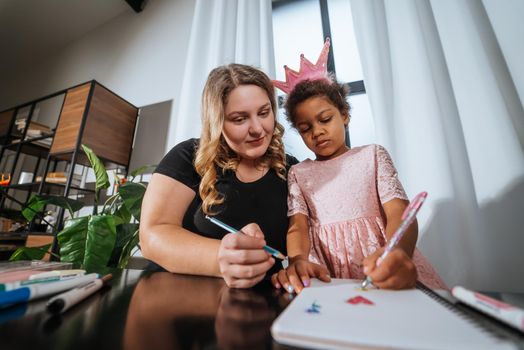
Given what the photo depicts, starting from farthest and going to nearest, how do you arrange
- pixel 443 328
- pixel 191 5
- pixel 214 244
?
pixel 191 5
pixel 214 244
pixel 443 328

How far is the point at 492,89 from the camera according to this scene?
2.53ft

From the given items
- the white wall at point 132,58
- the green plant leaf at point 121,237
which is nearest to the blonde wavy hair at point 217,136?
the green plant leaf at point 121,237

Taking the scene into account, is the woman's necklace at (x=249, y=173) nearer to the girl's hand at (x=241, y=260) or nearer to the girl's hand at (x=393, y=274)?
the girl's hand at (x=241, y=260)

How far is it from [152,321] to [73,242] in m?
0.91

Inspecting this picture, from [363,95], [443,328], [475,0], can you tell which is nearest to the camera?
[443,328]

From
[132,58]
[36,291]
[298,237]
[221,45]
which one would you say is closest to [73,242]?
[36,291]

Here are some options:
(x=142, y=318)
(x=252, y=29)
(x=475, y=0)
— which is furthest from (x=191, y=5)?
(x=142, y=318)

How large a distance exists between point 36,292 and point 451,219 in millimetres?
1047

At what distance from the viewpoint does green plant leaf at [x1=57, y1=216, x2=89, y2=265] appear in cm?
90

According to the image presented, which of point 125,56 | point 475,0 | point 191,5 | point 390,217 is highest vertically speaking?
point 191,5

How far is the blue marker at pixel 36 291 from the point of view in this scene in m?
0.28

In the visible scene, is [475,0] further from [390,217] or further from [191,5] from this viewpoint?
[191,5]

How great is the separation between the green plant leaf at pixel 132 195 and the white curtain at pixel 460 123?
1.14m

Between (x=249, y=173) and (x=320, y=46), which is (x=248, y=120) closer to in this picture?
(x=249, y=173)
